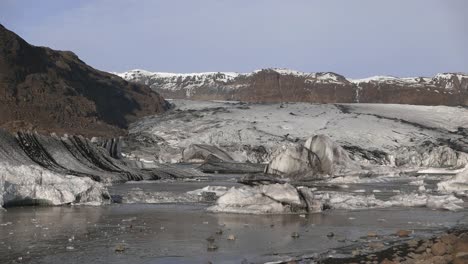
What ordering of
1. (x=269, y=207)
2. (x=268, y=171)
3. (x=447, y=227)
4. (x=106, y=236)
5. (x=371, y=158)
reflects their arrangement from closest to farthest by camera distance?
(x=106, y=236), (x=447, y=227), (x=269, y=207), (x=268, y=171), (x=371, y=158)

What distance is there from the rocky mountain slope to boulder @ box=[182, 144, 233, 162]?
7242 centimetres

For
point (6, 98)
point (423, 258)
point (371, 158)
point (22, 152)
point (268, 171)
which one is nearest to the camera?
point (423, 258)

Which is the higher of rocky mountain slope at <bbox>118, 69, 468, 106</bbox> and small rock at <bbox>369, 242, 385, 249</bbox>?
rocky mountain slope at <bbox>118, 69, 468, 106</bbox>

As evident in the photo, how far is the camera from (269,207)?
39.3 feet

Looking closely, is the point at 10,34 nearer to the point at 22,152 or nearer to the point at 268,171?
the point at 268,171

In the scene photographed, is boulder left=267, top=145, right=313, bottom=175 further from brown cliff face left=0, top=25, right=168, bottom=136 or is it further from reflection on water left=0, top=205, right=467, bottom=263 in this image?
brown cliff face left=0, top=25, right=168, bottom=136

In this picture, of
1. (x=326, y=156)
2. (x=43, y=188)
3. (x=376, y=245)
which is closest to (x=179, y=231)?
(x=376, y=245)

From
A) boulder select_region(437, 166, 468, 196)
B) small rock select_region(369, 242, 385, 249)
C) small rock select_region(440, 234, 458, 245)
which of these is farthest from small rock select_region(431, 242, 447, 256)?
boulder select_region(437, 166, 468, 196)

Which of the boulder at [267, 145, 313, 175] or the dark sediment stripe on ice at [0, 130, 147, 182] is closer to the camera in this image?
the dark sediment stripe on ice at [0, 130, 147, 182]

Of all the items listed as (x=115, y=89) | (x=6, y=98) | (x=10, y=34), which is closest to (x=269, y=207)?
(x=6, y=98)

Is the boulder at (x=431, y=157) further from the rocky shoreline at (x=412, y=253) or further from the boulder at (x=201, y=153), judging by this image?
the rocky shoreline at (x=412, y=253)

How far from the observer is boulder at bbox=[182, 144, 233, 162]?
37.7 meters

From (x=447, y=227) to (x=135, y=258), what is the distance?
5.64m

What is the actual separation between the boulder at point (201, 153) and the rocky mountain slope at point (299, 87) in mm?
72424
